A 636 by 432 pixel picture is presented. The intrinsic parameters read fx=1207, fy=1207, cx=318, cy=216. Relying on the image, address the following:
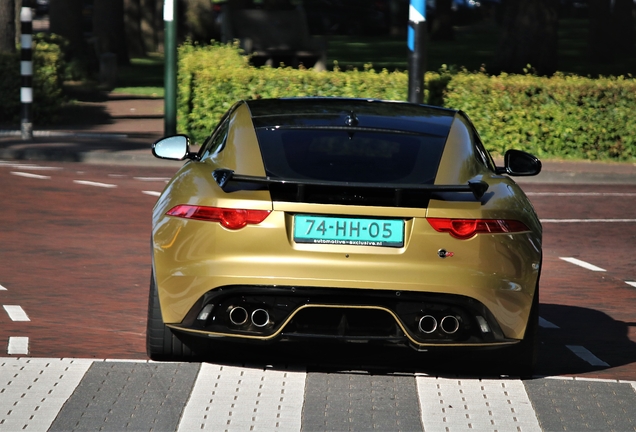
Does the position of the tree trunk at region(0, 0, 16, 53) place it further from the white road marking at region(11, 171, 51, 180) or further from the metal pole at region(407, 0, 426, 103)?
the metal pole at region(407, 0, 426, 103)

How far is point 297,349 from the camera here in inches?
232

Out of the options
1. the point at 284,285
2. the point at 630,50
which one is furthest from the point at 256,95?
the point at 630,50

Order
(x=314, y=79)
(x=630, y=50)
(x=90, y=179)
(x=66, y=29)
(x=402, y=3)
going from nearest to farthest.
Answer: (x=90, y=179)
(x=314, y=79)
(x=66, y=29)
(x=630, y=50)
(x=402, y=3)

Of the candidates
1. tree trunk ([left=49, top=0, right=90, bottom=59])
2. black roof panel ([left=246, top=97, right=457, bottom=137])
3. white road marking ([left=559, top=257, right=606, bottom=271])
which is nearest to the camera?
black roof panel ([left=246, top=97, right=457, bottom=137])

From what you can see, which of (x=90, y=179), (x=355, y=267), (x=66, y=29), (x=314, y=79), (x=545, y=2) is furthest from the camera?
(x=66, y=29)

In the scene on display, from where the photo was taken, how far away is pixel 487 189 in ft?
19.0

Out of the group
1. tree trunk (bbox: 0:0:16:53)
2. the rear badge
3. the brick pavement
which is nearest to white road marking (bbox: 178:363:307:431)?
the brick pavement

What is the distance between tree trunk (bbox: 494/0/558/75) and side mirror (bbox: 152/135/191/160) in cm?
2316

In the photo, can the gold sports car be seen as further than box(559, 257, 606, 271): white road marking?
No

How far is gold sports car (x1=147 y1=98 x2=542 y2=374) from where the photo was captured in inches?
214

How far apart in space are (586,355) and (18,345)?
122 inches

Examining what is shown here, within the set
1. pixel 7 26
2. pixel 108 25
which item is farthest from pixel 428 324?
pixel 108 25

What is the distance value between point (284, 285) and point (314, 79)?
14.0m

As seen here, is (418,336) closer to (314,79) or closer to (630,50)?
(314,79)
